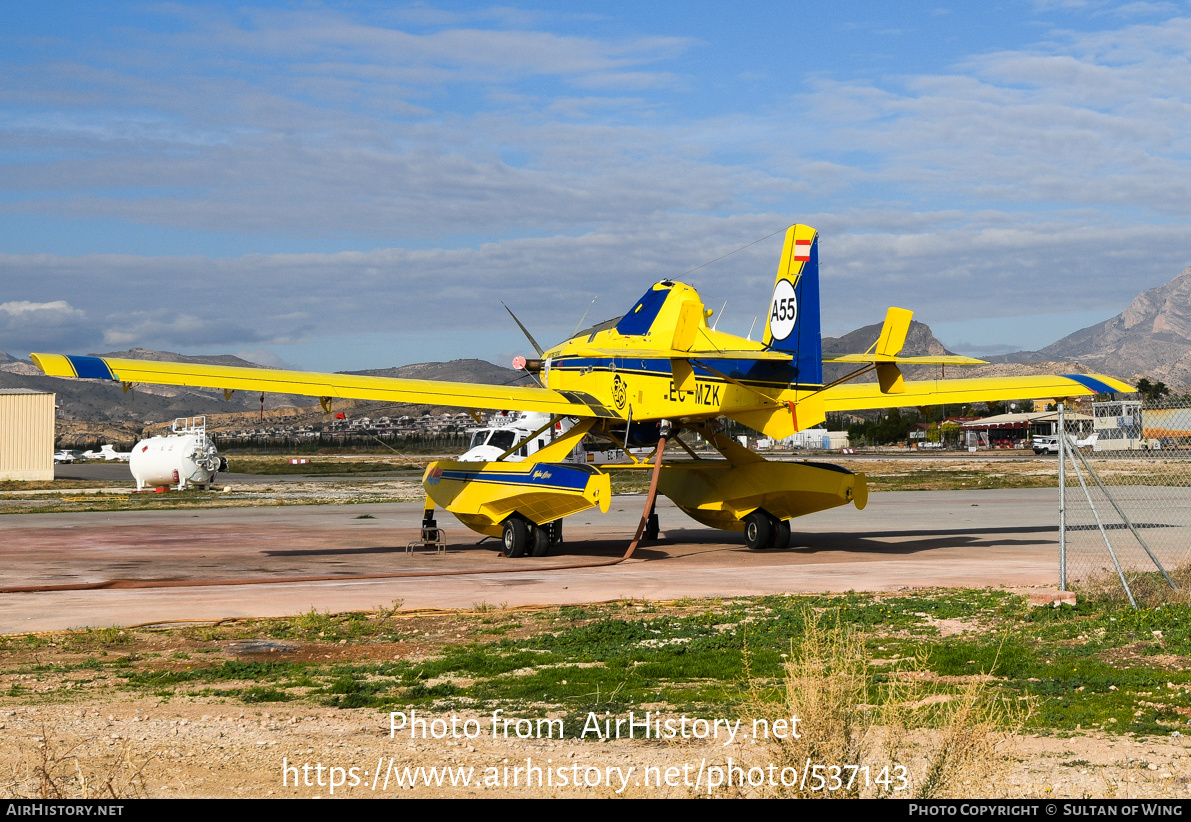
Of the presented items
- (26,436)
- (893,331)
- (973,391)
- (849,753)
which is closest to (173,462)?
(26,436)

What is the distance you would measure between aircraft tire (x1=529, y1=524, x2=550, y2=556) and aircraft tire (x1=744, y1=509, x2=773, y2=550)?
4.08 m

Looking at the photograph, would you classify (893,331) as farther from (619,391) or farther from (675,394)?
(619,391)

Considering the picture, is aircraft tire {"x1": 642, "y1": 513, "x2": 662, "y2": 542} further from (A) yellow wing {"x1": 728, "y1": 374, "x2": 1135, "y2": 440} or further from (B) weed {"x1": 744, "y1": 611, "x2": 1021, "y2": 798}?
(B) weed {"x1": 744, "y1": 611, "x2": 1021, "y2": 798}

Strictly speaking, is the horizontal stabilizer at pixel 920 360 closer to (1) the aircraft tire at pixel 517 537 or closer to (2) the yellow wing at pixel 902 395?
(2) the yellow wing at pixel 902 395

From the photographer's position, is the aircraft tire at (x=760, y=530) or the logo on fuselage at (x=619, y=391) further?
the aircraft tire at (x=760, y=530)

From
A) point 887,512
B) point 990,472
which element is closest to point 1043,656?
point 887,512

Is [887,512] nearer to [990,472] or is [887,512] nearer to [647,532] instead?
[647,532]

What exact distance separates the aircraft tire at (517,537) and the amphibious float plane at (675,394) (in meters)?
0.03

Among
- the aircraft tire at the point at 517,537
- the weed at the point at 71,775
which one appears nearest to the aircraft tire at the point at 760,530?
the aircraft tire at the point at 517,537

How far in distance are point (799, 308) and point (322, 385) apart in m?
8.36

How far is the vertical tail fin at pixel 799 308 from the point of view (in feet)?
59.4
